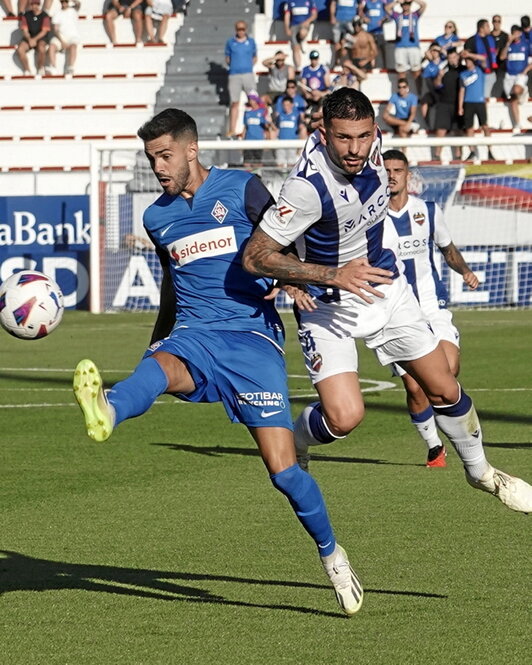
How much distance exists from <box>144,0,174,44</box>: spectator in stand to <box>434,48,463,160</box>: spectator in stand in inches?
301

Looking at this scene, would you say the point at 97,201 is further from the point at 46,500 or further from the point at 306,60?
the point at 46,500

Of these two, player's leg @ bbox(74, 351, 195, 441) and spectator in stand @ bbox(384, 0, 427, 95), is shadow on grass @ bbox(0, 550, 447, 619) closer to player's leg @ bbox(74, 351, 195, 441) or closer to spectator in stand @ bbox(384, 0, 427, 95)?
player's leg @ bbox(74, 351, 195, 441)

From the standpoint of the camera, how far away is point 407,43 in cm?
2888

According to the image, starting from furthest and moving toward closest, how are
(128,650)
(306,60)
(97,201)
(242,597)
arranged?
1. (306,60)
2. (97,201)
3. (242,597)
4. (128,650)

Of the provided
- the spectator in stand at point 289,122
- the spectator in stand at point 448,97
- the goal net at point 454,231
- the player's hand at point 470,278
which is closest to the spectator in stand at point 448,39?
the spectator in stand at point 448,97

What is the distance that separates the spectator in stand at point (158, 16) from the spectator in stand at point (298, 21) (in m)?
3.30

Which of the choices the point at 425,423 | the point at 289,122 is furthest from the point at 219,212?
the point at 289,122

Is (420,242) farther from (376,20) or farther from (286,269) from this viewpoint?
(376,20)

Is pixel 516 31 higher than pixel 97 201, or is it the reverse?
pixel 516 31

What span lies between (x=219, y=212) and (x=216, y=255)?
200 millimetres

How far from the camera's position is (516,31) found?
2778cm

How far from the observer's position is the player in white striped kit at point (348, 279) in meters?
6.08

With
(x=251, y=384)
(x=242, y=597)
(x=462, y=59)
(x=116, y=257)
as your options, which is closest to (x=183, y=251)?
(x=251, y=384)

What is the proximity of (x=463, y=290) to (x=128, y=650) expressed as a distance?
20.9 metres
